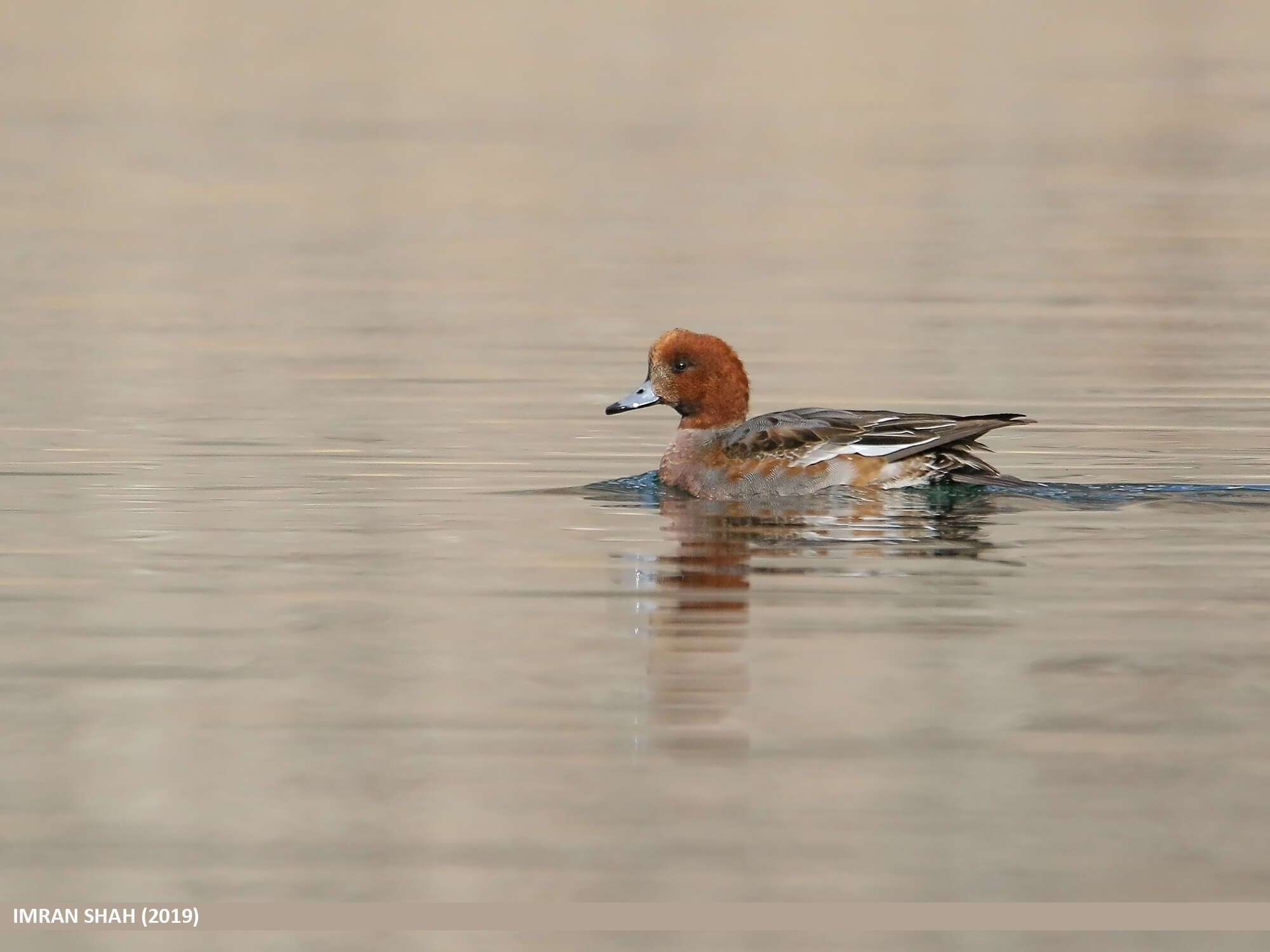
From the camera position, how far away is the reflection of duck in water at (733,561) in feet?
24.7

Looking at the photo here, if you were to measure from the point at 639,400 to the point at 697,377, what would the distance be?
30 centimetres

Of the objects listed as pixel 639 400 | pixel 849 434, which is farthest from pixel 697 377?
pixel 849 434

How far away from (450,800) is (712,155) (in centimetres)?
2547

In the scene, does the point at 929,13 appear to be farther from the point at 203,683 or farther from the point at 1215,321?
the point at 203,683

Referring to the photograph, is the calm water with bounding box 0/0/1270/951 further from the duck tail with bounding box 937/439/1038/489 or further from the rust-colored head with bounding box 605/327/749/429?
the rust-colored head with bounding box 605/327/749/429

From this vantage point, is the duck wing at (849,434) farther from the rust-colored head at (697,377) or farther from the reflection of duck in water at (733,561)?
the rust-colored head at (697,377)

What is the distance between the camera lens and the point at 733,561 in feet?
32.3

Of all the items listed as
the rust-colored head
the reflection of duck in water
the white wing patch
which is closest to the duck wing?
the white wing patch

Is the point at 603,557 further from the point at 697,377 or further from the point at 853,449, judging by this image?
the point at 697,377

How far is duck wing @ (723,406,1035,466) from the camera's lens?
11.0m

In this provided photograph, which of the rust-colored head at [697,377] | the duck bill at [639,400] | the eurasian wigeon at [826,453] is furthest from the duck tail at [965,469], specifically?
the duck bill at [639,400]

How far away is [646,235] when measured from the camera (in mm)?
24203

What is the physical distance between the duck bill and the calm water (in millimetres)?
416

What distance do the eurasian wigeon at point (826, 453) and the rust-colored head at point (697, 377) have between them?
14cm
